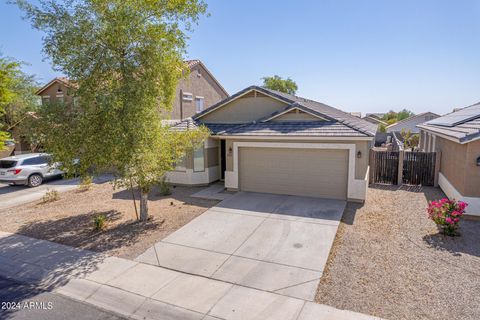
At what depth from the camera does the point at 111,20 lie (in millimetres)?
7574

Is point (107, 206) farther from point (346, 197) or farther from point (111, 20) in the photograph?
point (346, 197)

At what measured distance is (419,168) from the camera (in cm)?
1392

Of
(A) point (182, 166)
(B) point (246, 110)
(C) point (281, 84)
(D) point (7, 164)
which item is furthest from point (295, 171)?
(C) point (281, 84)

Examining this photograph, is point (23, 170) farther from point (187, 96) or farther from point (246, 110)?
point (187, 96)

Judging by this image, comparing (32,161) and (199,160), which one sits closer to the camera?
(199,160)

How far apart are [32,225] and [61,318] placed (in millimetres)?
6141

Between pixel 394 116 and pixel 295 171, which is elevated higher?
pixel 394 116

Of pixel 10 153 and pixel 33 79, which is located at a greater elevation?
pixel 33 79

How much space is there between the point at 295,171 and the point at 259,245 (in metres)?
5.07

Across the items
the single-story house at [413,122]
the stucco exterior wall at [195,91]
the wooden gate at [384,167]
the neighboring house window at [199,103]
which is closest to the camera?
the wooden gate at [384,167]

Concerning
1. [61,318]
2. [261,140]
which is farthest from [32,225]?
[261,140]

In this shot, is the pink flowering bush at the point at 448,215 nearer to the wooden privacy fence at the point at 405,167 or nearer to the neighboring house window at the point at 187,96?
the wooden privacy fence at the point at 405,167

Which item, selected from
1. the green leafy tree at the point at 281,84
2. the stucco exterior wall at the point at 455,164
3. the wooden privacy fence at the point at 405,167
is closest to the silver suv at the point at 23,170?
the wooden privacy fence at the point at 405,167

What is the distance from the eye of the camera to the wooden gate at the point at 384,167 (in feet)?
46.5
